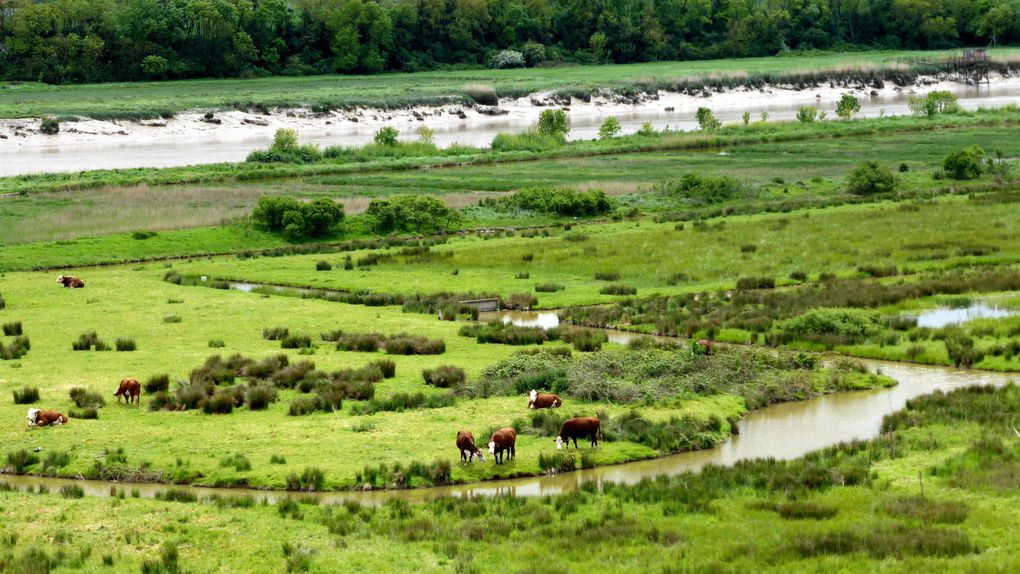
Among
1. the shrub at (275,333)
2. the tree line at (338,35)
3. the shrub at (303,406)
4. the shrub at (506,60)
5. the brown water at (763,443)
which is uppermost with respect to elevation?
the tree line at (338,35)

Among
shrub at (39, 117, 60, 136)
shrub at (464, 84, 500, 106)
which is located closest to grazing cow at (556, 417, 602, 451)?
shrub at (39, 117, 60, 136)

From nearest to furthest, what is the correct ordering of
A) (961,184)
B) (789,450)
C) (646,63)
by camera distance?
(789,450) < (961,184) < (646,63)

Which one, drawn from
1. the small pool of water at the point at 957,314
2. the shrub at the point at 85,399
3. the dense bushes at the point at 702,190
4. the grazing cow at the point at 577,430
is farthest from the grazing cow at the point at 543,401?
the dense bushes at the point at 702,190

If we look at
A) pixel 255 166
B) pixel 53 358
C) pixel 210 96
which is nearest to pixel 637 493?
pixel 53 358

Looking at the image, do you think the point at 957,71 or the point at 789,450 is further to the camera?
the point at 957,71

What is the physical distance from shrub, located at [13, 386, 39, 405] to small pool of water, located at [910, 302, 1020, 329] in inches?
907

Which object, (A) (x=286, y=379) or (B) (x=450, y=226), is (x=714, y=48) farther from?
(A) (x=286, y=379)

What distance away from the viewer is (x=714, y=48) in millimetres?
198500

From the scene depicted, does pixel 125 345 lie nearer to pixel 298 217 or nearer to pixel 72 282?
pixel 72 282

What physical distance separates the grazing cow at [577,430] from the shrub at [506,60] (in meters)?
158

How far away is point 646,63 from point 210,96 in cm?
7980

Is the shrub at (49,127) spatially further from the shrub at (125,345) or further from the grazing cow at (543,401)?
the grazing cow at (543,401)

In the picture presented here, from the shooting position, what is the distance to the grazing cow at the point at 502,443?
23516 mm

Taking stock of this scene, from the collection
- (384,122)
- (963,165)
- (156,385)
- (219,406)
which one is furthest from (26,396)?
(384,122)
